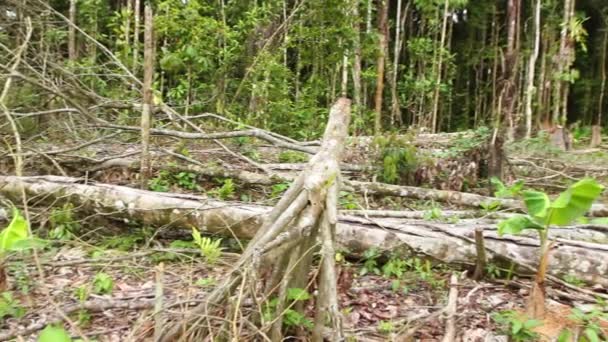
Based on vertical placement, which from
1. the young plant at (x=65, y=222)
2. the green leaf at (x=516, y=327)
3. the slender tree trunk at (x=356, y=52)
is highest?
the slender tree trunk at (x=356, y=52)

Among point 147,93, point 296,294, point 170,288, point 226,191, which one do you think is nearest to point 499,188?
point 226,191

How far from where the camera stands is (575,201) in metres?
2.74

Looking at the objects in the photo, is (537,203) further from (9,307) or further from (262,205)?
(9,307)

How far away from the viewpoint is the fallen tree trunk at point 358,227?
3508 millimetres

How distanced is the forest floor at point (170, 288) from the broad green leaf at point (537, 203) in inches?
22.6

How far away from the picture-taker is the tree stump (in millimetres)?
2520

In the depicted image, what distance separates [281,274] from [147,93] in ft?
9.14

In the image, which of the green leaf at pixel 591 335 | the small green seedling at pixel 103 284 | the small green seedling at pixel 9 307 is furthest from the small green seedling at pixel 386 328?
the small green seedling at pixel 9 307

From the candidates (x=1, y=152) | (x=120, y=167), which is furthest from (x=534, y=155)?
(x=1, y=152)

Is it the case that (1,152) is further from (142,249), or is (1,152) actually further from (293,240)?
(293,240)

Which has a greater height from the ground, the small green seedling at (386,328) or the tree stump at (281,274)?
the tree stump at (281,274)

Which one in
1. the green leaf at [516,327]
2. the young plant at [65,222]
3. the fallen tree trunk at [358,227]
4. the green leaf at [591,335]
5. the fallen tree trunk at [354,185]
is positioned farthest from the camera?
the fallen tree trunk at [354,185]

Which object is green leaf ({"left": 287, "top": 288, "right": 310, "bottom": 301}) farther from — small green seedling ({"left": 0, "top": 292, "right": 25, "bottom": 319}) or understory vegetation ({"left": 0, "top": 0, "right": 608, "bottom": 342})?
small green seedling ({"left": 0, "top": 292, "right": 25, "bottom": 319})

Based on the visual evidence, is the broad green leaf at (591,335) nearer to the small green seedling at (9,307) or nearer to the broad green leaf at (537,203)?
the broad green leaf at (537,203)
